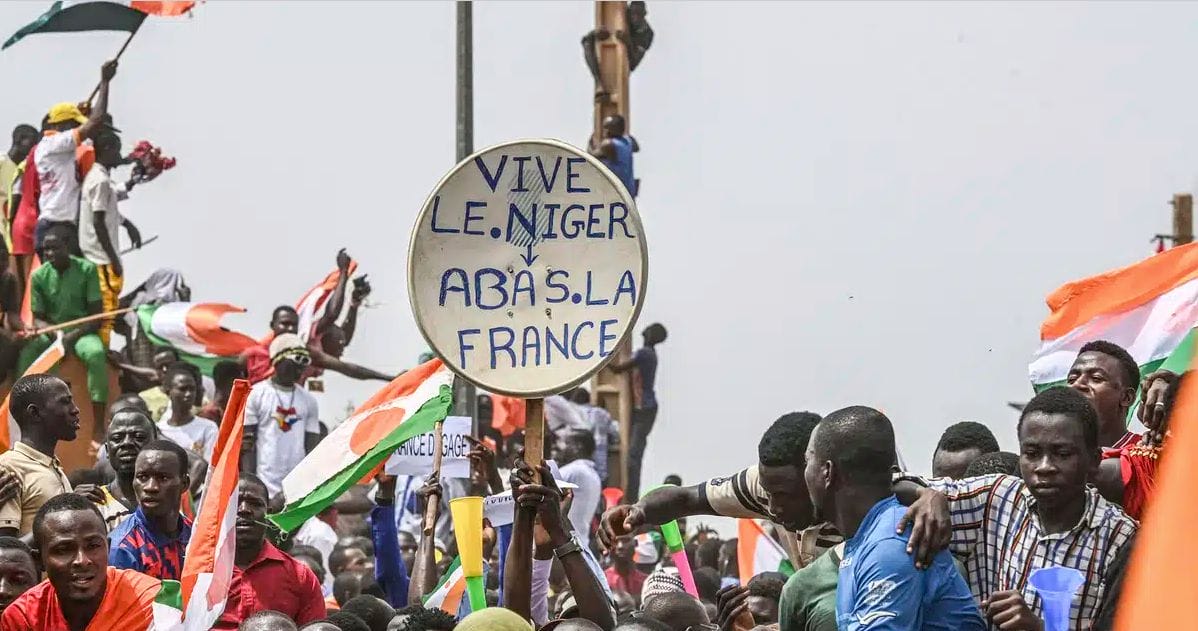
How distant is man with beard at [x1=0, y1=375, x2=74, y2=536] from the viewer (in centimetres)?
829

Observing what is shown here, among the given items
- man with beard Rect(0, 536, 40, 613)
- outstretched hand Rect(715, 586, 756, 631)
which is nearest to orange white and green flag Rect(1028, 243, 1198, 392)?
outstretched hand Rect(715, 586, 756, 631)

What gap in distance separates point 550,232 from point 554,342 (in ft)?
1.23

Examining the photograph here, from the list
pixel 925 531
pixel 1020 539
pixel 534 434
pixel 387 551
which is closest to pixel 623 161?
pixel 387 551

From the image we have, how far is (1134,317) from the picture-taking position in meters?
8.77

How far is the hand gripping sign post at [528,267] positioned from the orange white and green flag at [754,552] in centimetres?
473

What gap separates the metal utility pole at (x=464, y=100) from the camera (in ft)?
41.8

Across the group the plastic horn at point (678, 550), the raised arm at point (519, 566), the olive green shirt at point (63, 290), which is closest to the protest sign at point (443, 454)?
the plastic horn at point (678, 550)

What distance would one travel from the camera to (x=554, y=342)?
6695mm

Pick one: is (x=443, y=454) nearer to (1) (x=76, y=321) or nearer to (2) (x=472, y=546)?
(2) (x=472, y=546)

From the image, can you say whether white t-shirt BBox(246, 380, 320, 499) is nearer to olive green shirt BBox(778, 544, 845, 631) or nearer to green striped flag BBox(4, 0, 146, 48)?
green striped flag BBox(4, 0, 146, 48)

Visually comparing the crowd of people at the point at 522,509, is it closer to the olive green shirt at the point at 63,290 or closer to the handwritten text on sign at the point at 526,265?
the olive green shirt at the point at 63,290

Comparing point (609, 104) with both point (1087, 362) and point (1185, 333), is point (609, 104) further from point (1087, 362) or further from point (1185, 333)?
point (1087, 362)

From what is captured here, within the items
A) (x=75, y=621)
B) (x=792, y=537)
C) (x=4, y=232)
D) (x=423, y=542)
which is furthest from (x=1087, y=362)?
(x=4, y=232)

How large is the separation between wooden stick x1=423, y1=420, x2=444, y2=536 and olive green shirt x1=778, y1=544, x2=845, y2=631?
334 centimetres
